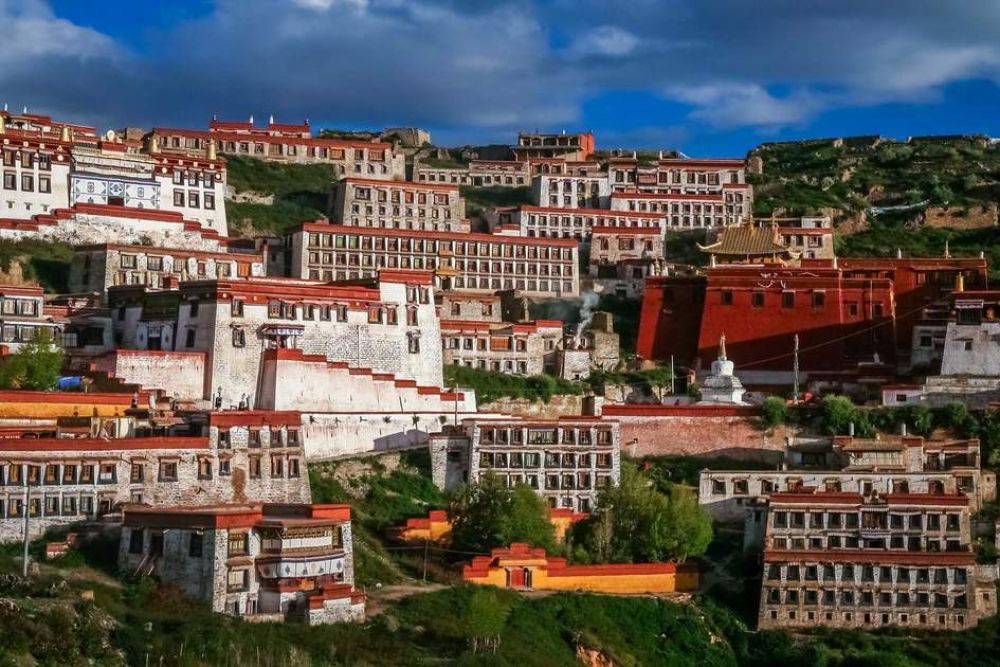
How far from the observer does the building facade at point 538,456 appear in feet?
230

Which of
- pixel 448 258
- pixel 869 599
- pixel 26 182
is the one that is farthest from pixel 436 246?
pixel 869 599

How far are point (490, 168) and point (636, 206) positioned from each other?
1314cm

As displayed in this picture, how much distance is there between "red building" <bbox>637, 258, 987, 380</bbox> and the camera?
8769cm

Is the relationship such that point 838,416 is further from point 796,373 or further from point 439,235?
point 439,235

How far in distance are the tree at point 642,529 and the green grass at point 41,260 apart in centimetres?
2742

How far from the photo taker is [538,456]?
232 ft

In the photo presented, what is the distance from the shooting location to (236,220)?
3984 inches

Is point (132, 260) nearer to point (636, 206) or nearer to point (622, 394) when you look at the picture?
point (622, 394)

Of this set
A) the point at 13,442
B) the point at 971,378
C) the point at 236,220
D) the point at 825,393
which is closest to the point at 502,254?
the point at 236,220

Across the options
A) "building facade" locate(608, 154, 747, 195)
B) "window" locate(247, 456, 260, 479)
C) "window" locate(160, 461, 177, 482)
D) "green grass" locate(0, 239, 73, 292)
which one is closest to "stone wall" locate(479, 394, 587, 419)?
"window" locate(247, 456, 260, 479)

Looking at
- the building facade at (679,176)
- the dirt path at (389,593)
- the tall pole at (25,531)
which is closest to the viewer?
the tall pole at (25,531)

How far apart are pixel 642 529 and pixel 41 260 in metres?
31.2

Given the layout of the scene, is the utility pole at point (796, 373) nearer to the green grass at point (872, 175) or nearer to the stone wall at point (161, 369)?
the stone wall at point (161, 369)

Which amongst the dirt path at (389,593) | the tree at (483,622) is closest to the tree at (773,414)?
the dirt path at (389,593)
